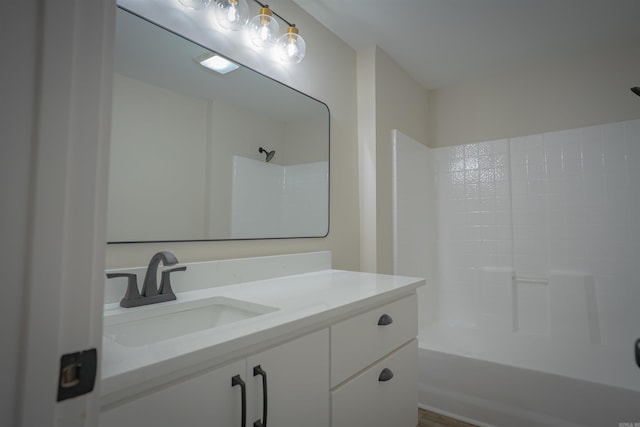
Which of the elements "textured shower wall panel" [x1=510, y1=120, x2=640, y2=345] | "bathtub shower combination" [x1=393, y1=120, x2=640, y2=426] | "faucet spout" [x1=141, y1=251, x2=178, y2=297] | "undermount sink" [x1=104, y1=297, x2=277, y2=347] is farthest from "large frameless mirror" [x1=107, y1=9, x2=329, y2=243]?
"textured shower wall panel" [x1=510, y1=120, x2=640, y2=345]

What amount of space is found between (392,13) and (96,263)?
6.64 ft

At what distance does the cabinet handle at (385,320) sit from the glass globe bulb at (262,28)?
4.17 ft

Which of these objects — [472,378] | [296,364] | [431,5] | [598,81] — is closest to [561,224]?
[598,81]

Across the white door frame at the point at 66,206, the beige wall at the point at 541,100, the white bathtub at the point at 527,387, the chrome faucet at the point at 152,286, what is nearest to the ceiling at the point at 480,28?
the beige wall at the point at 541,100

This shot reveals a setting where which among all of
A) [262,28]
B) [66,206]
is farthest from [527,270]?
[66,206]

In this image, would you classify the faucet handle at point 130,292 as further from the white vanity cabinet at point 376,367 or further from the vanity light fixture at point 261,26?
the vanity light fixture at point 261,26

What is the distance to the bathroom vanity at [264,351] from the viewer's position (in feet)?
1.93

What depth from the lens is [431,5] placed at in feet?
5.99

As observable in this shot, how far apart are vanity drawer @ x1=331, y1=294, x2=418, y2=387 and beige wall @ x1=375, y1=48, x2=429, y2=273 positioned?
0.81 meters

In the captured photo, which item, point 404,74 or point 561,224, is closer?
point 561,224

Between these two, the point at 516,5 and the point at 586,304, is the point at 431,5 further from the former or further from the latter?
the point at 586,304

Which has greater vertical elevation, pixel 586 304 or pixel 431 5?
pixel 431 5

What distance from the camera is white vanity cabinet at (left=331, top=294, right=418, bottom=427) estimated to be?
99 centimetres

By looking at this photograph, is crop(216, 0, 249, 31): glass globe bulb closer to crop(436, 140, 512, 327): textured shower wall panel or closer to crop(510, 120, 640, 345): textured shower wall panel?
crop(436, 140, 512, 327): textured shower wall panel
